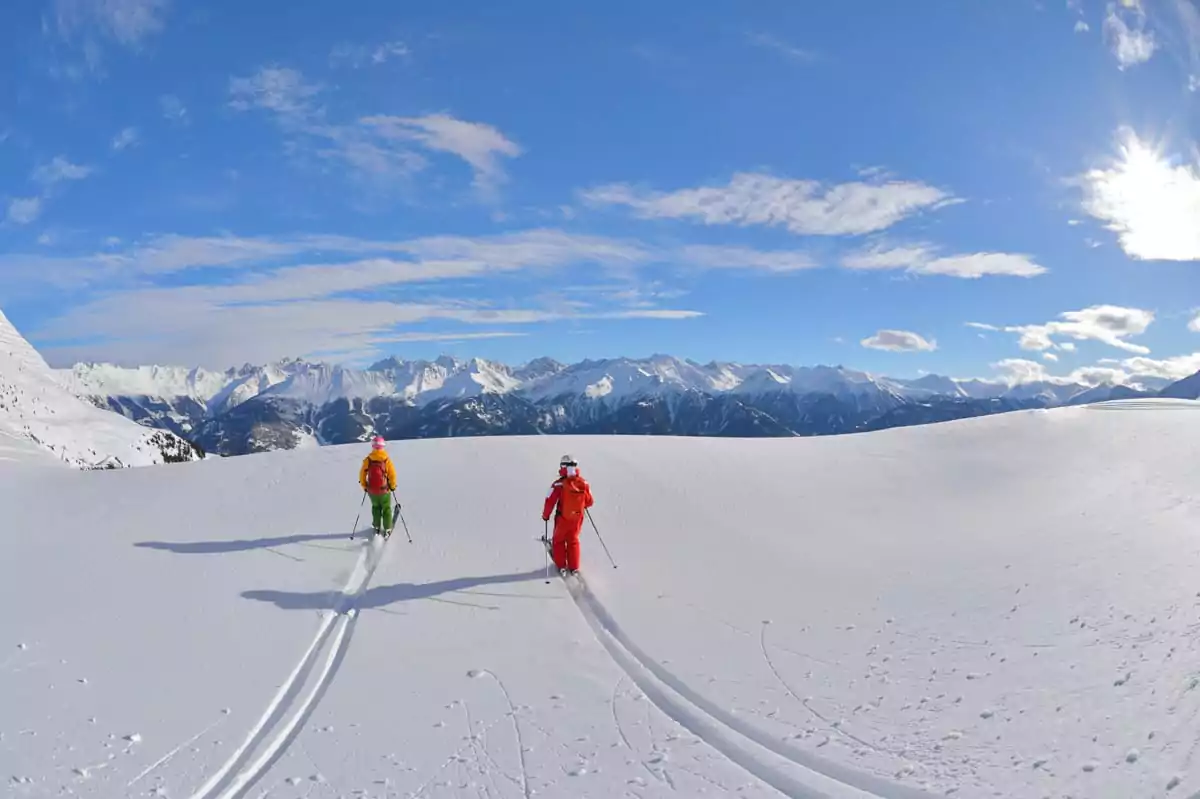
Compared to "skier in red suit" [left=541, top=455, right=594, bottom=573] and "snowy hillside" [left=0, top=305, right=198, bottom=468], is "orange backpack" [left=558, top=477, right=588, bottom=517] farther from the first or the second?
"snowy hillside" [left=0, top=305, right=198, bottom=468]

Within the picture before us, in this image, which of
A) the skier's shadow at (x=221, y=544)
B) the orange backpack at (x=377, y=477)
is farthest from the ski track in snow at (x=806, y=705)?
the skier's shadow at (x=221, y=544)

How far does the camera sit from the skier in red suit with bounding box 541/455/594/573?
1321cm

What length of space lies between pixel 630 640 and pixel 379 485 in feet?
24.4

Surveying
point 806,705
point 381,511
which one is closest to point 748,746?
point 806,705

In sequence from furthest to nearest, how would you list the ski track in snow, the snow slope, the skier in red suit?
1. the skier in red suit
2. the ski track in snow
3. the snow slope

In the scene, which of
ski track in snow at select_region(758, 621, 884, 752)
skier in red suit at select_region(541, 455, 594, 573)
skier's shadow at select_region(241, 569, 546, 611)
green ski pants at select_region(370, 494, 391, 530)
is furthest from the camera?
green ski pants at select_region(370, 494, 391, 530)

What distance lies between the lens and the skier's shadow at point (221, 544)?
1405 cm

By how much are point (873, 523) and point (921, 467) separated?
5.11 metres

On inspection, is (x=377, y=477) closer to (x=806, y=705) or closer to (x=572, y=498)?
(x=572, y=498)

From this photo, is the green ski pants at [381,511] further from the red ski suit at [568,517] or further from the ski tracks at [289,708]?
the red ski suit at [568,517]

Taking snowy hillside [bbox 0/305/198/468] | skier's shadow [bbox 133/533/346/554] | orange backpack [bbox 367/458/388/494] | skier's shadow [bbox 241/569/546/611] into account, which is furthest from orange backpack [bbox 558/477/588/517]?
snowy hillside [bbox 0/305/198/468]

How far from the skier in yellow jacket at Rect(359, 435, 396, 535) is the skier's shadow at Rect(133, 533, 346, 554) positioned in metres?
1.00

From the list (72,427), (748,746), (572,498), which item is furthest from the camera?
(72,427)

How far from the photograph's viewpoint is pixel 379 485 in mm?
15352
